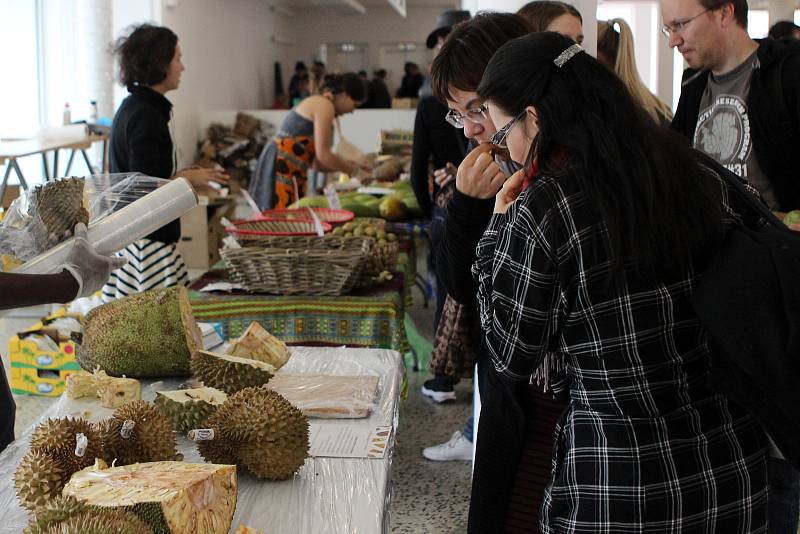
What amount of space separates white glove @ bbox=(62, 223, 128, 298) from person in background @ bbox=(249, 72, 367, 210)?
304 cm

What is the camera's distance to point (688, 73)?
2.70 m

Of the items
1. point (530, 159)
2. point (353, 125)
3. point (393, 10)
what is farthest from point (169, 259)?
point (393, 10)

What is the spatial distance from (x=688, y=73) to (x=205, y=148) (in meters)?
7.55

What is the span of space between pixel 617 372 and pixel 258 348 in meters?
0.83

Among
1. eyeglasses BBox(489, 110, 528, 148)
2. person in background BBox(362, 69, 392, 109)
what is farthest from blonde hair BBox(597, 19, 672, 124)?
person in background BBox(362, 69, 392, 109)

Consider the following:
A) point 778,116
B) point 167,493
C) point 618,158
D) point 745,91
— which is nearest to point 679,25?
point 745,91

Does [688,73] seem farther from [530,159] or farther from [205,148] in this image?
[205,148]

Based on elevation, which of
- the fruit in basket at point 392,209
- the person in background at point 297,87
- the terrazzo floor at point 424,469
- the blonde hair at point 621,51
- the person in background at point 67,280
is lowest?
the terrazzo floor at point 424,469

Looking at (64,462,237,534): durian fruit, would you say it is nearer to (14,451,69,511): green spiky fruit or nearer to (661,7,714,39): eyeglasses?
(14,451,69,511): green spiky fruit

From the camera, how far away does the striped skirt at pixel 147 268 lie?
11.4 ft

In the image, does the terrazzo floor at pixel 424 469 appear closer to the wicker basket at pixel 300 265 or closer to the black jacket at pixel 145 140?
the wicker basket at pixel 300 265

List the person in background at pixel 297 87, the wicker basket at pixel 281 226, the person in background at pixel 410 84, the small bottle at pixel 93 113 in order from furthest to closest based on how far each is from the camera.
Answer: the person in background at pixel 410 84
the person in background at pixel 297 87
the small bottle at pixel 93 113
the wicker basket at pixel 281 226

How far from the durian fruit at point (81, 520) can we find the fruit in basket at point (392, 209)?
324 cm

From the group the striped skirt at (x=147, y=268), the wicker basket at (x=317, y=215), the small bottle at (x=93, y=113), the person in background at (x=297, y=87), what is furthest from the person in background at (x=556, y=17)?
the person in background at (x=297, y=87)
